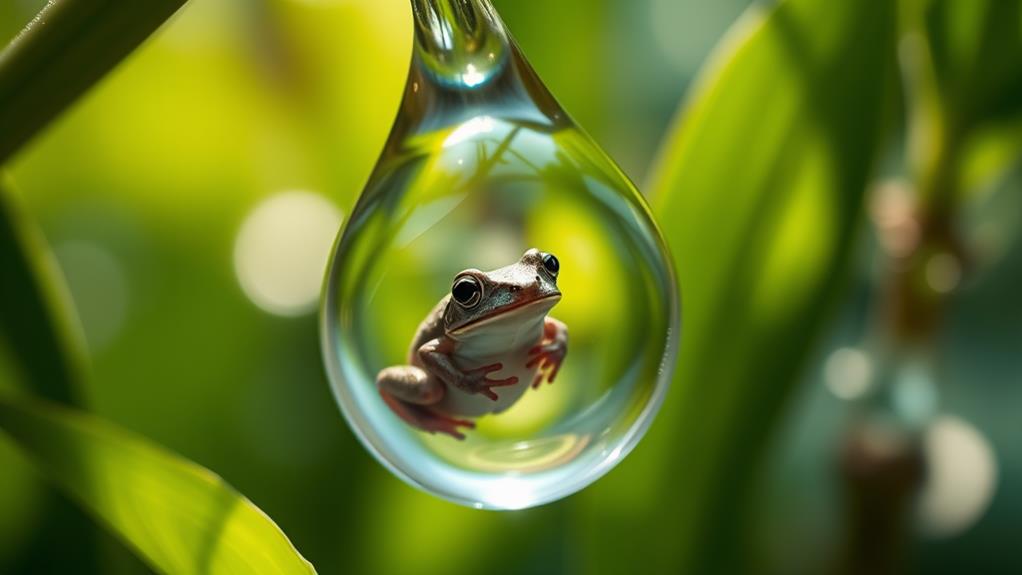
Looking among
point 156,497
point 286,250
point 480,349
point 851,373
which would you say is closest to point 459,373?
point 480,349

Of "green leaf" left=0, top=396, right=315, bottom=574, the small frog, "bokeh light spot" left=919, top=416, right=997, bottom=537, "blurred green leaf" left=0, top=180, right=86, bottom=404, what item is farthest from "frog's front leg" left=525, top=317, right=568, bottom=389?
"bokeh light spot" left=919, top=416, right=997, bottom=537

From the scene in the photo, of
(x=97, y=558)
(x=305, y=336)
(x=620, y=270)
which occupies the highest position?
(x=620, y=270)

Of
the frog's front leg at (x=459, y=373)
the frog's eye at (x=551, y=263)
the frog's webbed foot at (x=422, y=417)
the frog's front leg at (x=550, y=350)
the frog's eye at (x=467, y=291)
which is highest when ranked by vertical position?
the frog's eye at (x=551, y=263)

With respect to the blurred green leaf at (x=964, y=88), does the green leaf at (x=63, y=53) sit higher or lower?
lower

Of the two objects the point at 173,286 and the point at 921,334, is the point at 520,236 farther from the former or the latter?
the point at 173,286

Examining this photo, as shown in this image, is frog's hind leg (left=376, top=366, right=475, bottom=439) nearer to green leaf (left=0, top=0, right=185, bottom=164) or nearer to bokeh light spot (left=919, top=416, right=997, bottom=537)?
green leaf (left=0, top=0, right=185, bottom=164)

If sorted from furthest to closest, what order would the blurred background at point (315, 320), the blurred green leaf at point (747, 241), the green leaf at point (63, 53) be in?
A: the blurred background at point (315, 320)
the blurred green leaf at point (747, 241)
the green leaf at point (63, 53)

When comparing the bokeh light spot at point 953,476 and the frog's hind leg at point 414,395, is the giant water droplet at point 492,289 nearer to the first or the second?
the frog's hind leg at point 414,395

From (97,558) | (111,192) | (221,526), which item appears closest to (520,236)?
(221,526)

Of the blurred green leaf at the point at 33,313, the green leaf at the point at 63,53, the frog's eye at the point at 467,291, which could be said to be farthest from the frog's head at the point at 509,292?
the blurred green leaf at the point at 33,313
